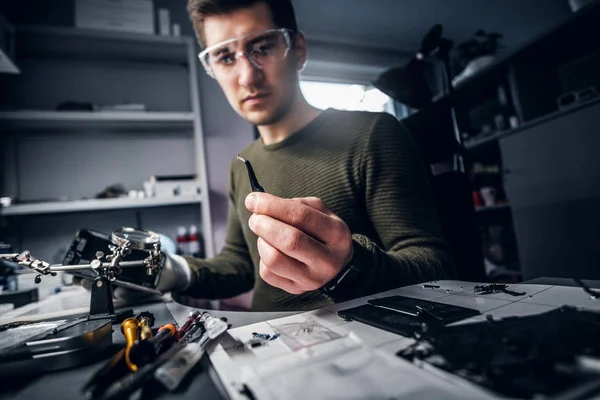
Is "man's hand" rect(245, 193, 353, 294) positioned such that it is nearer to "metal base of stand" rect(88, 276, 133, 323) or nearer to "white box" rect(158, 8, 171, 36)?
"metal base of stand" rect(88, 276, 133, 323)

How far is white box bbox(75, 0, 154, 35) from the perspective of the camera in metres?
1.77

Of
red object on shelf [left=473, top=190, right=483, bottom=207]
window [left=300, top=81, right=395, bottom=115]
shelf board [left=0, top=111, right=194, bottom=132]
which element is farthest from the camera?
window [left=300, top=81, right=395, bottom=115]

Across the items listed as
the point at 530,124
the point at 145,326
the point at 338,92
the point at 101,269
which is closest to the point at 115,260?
the point at 101,269

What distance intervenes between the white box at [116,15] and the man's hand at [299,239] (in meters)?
2.03

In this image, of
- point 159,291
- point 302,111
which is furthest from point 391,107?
point 159,291

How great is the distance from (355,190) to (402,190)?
0.43ft

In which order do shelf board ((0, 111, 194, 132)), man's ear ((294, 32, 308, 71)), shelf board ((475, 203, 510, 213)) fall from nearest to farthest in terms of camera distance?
man's ear ((294, 32, 308, 71)) → shelf board ((0, 111, 194, 132)) → shelf board ((475, 203, 510, 213))

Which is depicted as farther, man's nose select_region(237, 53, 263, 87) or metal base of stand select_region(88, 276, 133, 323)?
man's nose select_region(237, 53, 263, 87)

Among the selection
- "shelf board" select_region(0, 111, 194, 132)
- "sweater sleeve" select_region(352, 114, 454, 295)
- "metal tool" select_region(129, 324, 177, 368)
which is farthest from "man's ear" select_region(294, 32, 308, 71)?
"shelf board" select_region(0, 111, 194, 132)

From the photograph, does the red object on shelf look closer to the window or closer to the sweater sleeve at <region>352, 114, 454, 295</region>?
the window

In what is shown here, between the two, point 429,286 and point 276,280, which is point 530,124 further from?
point 276,280

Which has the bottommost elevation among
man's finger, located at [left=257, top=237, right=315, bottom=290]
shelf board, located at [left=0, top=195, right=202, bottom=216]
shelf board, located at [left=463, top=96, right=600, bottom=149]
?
man's finger, located at [left=257, top=237, right=315, bottom=290]

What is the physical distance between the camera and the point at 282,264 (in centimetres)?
41

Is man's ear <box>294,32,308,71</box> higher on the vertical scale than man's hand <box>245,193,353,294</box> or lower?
higher
